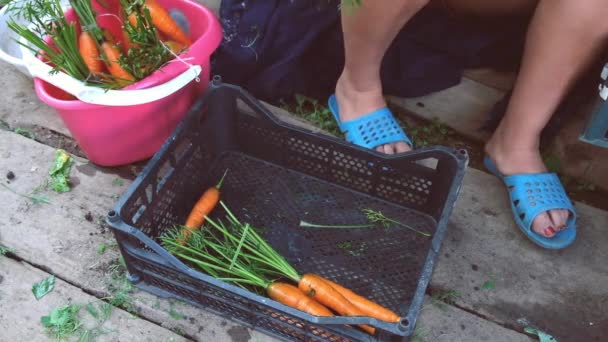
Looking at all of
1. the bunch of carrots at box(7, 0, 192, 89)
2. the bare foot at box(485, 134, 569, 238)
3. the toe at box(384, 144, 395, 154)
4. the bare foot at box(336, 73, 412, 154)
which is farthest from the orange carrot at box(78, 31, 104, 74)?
the bare foot at box(485, 134, 569, 238)

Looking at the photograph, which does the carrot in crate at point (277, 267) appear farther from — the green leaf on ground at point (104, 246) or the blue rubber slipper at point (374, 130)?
the blue rubber slipper at point (374, 130)

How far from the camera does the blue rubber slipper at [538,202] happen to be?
144 cm

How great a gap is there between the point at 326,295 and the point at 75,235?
63cm

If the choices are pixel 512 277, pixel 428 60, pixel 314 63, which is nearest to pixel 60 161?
pixel 314 63

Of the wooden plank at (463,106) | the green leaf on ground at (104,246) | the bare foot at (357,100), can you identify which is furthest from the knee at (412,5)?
the green leaf on ground at (104,246)

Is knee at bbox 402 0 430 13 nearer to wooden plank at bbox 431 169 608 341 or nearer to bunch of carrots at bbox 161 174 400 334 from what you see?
wooden plank at bbox 431 169 608 341

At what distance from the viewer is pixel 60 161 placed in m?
1.53

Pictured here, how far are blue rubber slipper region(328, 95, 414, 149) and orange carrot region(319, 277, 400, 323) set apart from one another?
451mm

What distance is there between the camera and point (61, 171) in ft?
5.00

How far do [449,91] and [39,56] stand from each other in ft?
3.71

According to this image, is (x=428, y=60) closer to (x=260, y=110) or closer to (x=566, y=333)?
(x=260, y=110)

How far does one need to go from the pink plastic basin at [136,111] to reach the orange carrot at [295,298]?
54cm

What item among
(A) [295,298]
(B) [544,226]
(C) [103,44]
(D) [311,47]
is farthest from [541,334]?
(C) [103,44]

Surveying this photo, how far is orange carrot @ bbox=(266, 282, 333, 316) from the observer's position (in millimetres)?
1206
